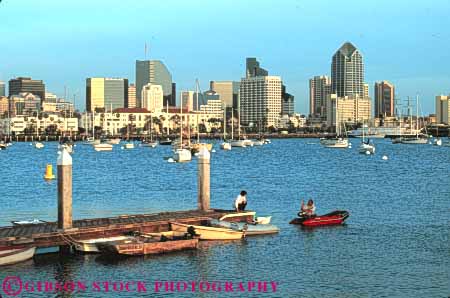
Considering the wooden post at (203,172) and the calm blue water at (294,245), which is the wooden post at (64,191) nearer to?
the calm blue water at (294,245)

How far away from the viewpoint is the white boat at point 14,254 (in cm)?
3222

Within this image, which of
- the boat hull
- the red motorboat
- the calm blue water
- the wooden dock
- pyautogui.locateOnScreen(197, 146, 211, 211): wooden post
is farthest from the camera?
the red motorboat

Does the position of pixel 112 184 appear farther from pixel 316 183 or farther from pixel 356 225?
pixel 356 225

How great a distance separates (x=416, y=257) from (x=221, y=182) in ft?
161

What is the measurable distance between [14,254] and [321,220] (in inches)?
761

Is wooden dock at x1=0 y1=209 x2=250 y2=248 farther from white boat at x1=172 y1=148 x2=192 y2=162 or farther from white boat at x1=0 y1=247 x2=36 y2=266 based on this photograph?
white boat at x1=172 y1=148 x2=192 y2=162

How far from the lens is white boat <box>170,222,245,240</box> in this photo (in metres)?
38.7

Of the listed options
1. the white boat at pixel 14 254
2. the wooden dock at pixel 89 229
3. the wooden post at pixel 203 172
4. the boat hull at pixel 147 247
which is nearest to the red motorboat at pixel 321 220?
the wooden dock at pixel 89 229

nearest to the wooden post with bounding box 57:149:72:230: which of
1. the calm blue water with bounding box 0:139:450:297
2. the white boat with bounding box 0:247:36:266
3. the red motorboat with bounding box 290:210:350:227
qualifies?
the calm blue water with bounding box 0:139:450:297

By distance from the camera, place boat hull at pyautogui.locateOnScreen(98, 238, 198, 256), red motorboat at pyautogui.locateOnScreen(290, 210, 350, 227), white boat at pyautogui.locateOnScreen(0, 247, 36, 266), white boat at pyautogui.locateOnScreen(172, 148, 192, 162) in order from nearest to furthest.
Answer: white boat at pyautogui.locateOnScreen(0, 247, 36, 266) → boat hull at pyautogui.locateOnScreen(98, 238, 198, 256) → red motorboat at pyautogui.locateOnScreen(290, 210, 350, 227) → white boat at pyautogui.locateOnScreen(172, 148, 192, 162)

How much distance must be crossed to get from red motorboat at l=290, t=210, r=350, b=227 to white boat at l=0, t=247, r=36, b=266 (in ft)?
56.0

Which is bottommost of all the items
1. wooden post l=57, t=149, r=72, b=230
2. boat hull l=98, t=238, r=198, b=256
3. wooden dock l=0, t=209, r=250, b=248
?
boat hull l=98, t=238, r=198, b=256

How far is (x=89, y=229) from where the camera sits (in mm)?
36219

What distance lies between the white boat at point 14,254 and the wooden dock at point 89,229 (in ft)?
1.68
